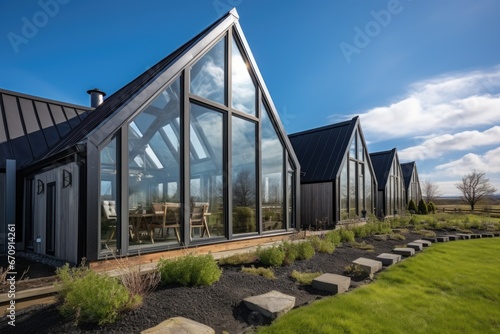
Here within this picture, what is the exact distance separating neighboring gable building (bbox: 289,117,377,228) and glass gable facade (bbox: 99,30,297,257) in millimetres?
4469

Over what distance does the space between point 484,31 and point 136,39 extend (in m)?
10.0

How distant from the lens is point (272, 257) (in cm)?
550

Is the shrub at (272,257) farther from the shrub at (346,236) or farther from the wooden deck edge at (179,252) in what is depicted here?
the shrub at (346,236)

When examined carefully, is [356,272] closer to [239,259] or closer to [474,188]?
[239,259]

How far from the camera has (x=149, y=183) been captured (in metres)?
5.64

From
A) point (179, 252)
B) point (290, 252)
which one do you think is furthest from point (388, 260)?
point (179, 252)

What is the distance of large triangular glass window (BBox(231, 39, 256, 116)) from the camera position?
7.65m

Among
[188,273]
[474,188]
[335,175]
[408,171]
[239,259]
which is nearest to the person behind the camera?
[188,273]

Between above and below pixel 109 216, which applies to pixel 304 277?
below

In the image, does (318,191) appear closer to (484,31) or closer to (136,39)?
(484,31)

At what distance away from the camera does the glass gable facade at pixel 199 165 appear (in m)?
5.05

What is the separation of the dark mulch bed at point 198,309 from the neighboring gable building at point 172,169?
1463 mm

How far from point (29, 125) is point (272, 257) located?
9495mm

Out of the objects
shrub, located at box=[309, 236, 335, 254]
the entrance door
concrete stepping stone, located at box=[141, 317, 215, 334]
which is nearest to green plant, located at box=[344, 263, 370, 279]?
shrub, located at box=[309, 236, 335, 254]
